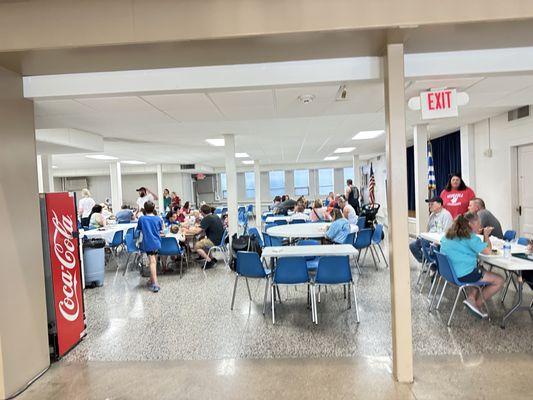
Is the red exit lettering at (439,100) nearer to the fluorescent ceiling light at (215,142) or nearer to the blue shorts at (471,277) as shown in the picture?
the blue shorts at (471,277)

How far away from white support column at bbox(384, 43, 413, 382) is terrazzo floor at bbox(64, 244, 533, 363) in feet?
1.45

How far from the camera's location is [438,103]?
2.91 m

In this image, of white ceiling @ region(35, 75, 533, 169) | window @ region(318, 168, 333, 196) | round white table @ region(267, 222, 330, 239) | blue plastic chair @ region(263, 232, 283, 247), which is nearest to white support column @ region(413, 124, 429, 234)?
white ceiling @ region(35, 75, 533, 169)

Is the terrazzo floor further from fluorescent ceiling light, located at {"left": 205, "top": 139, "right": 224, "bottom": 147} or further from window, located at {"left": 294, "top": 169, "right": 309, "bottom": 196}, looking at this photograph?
window, located at {"left": 294, "top": 169, "right": 309, "bottom": 196}

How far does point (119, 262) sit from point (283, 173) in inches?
472

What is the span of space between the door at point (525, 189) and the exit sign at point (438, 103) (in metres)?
4.11

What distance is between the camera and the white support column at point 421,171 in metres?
6.77

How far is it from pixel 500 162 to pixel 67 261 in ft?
23.9

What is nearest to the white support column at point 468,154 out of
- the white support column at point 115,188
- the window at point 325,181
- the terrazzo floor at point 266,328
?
the terrazzo floor at point 266,328

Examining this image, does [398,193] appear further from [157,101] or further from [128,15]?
[157,101]

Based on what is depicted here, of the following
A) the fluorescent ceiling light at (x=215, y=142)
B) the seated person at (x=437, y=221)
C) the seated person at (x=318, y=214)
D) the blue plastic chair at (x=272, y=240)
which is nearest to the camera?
the seated person at (x=437, y=221)

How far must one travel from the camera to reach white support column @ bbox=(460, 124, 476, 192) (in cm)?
717

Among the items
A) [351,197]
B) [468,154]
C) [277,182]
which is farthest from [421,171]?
[277,182]

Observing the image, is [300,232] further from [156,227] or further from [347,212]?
[156,227]
